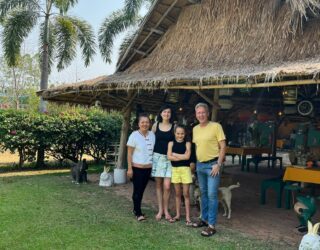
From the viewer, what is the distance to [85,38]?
52.3 feet

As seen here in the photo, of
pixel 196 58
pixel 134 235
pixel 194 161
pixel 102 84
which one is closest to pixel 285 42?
pixel 196 58

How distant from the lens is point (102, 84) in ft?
24.6

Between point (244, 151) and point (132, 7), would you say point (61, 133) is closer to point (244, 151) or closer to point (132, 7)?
point (244, 151)

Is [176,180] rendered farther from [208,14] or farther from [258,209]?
[208,14]

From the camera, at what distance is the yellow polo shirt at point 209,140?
470cm

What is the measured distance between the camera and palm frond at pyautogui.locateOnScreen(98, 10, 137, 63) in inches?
709

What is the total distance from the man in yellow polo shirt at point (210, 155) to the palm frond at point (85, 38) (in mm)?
12279

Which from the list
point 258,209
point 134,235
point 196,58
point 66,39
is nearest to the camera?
point 134,235

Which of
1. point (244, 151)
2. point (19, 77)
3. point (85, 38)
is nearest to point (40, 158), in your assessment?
point (244, 151)

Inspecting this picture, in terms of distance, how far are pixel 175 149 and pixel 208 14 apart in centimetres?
399

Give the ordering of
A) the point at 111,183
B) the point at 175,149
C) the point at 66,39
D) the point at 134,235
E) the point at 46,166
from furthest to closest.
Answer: the point at 66,39 → the point at 46,166 → the point at 111,183 → the point at 175,149 → the point at 134,235

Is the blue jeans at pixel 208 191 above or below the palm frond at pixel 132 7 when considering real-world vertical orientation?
below

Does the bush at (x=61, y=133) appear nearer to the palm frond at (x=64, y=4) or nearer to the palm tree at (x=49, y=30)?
the palm tree at (x=49, y=30)

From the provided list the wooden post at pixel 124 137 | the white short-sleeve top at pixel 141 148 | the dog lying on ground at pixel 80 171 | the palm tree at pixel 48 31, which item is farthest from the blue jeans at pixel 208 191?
the palm tree at pixel 48 31
